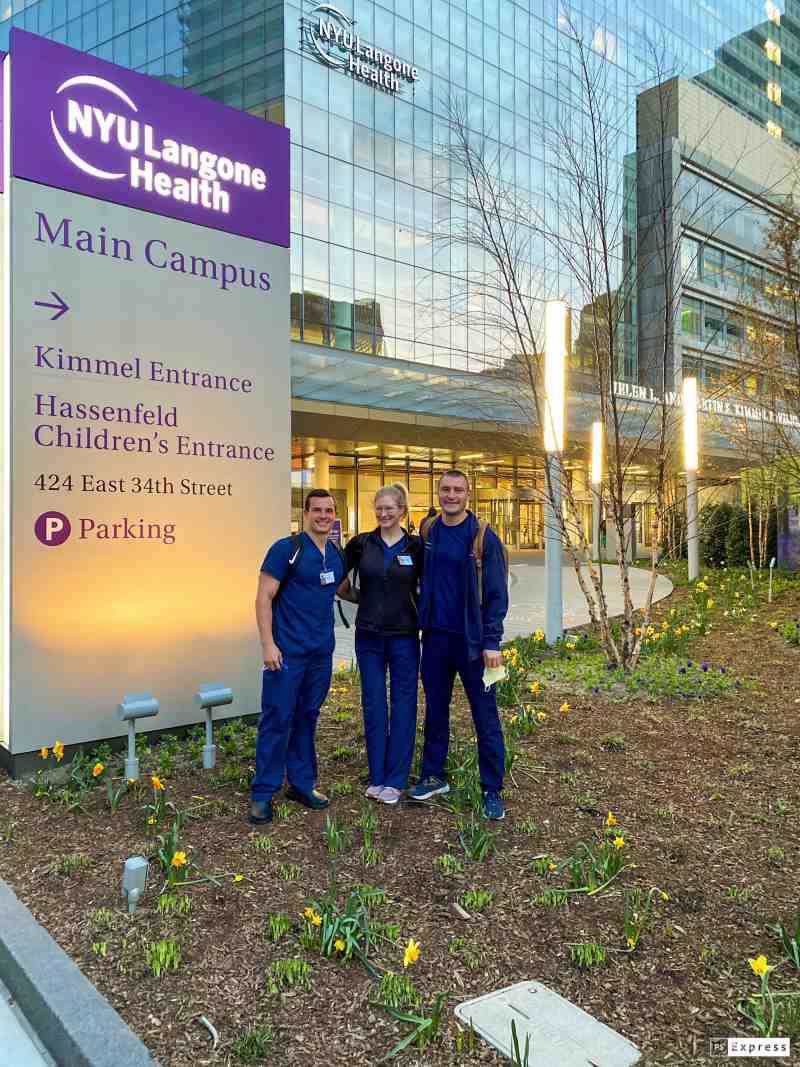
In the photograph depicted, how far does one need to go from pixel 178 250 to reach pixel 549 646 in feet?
20.1

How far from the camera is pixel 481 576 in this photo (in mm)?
4199

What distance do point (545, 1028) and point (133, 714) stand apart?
3.12 meters

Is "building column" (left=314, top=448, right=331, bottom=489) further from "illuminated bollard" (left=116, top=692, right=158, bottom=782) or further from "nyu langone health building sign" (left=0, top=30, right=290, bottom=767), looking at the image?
"illuminated bollard" (left=116, top=692, right=158, bottom=782)

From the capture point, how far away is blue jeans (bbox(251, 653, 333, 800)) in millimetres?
4172

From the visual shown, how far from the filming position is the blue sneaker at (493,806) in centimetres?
415

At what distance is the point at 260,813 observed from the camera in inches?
162

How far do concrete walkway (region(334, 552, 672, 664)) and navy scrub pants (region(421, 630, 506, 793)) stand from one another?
474cm

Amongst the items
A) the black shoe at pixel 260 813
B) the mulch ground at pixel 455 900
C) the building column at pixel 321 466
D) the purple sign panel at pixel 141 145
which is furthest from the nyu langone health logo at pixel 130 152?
the building column at pixel 321 466

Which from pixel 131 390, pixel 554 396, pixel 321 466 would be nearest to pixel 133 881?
pixel 131 390

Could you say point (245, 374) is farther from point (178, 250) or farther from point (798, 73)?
point (798, 73)

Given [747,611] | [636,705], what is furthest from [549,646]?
[747,611]

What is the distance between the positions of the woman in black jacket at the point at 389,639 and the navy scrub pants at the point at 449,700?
11 centimetres

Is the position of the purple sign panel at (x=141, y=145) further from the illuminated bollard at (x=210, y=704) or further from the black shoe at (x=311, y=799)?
the black shoe at (x=311, y=799)

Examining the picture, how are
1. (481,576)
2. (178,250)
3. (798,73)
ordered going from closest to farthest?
(481,576) → (178,250) → (798,73)
